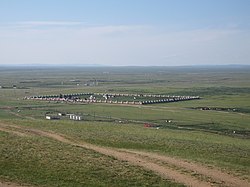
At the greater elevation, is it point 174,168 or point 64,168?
point 64,168

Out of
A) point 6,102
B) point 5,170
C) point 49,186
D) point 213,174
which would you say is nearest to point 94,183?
point 49,186

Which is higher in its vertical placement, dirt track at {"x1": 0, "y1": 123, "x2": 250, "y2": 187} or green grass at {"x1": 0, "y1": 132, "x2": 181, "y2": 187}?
green grass at {"x1": 0, "y1": 132, "x2": 181, "y2": 187}

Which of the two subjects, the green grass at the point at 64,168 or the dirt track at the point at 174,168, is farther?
the dirt track at the point at 174,168

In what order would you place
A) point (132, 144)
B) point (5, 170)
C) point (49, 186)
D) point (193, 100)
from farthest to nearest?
1. point (193, 100)
2. point (132, 144)
3. point (5, 170)
4. point (49, 186)

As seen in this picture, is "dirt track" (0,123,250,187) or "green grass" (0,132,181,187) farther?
"dirt track" (0,123,250,187)

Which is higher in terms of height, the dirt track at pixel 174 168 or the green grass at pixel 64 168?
the green grass at pixel 64 168

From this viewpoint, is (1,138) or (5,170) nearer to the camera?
(5,170)

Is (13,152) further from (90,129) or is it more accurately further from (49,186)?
(90,129)

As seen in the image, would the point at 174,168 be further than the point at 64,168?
Yes
